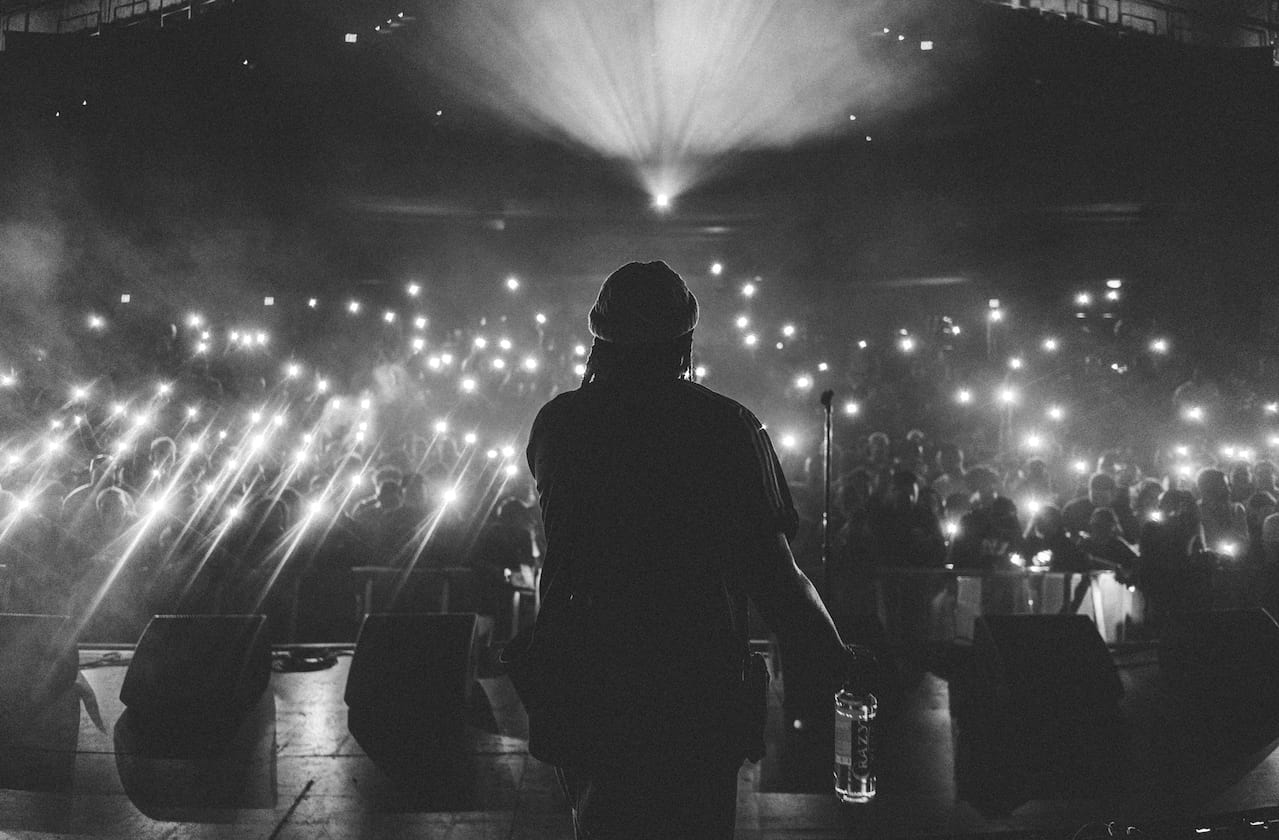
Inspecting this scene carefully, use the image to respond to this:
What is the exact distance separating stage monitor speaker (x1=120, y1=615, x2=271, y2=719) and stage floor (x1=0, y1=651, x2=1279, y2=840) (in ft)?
0.74

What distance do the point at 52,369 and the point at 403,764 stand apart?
15.2 metres

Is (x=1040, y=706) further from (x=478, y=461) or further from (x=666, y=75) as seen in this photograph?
(x=478, y=461)

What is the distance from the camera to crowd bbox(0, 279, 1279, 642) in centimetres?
730

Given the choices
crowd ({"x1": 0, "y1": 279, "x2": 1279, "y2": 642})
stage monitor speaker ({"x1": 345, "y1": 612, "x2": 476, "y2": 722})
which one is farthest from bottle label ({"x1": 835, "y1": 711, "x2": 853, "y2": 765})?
crowd ({"x1": 0, "y1": 279, "x2": 1279, "y2": 642})

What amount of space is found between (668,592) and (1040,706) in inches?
190

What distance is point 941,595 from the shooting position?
773cm

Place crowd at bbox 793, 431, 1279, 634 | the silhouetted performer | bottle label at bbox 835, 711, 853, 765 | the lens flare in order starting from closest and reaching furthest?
the silhouetted performer < bottle label at bbox 835, 711, 853, 765 < crowd at bbox 793, 431, 1279, 634 < the lens flare

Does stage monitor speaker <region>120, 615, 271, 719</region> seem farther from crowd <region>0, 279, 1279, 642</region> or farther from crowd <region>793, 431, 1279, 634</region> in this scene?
crowd <region>793, 431, 1279, 634</region>

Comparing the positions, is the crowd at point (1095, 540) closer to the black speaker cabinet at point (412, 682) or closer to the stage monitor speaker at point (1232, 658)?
the stage monitor speaker at point (1232, 658)

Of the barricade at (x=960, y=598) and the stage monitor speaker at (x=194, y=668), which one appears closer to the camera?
the stage monitor speaker at (x=194, y=668)

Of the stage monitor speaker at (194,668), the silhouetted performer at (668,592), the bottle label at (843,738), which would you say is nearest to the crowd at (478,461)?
the stage monitor speaker at (194,668)

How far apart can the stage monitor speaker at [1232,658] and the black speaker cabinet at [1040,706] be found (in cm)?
83

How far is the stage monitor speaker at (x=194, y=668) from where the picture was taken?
5.12 m

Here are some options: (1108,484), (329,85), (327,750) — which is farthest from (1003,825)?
(329,85)
